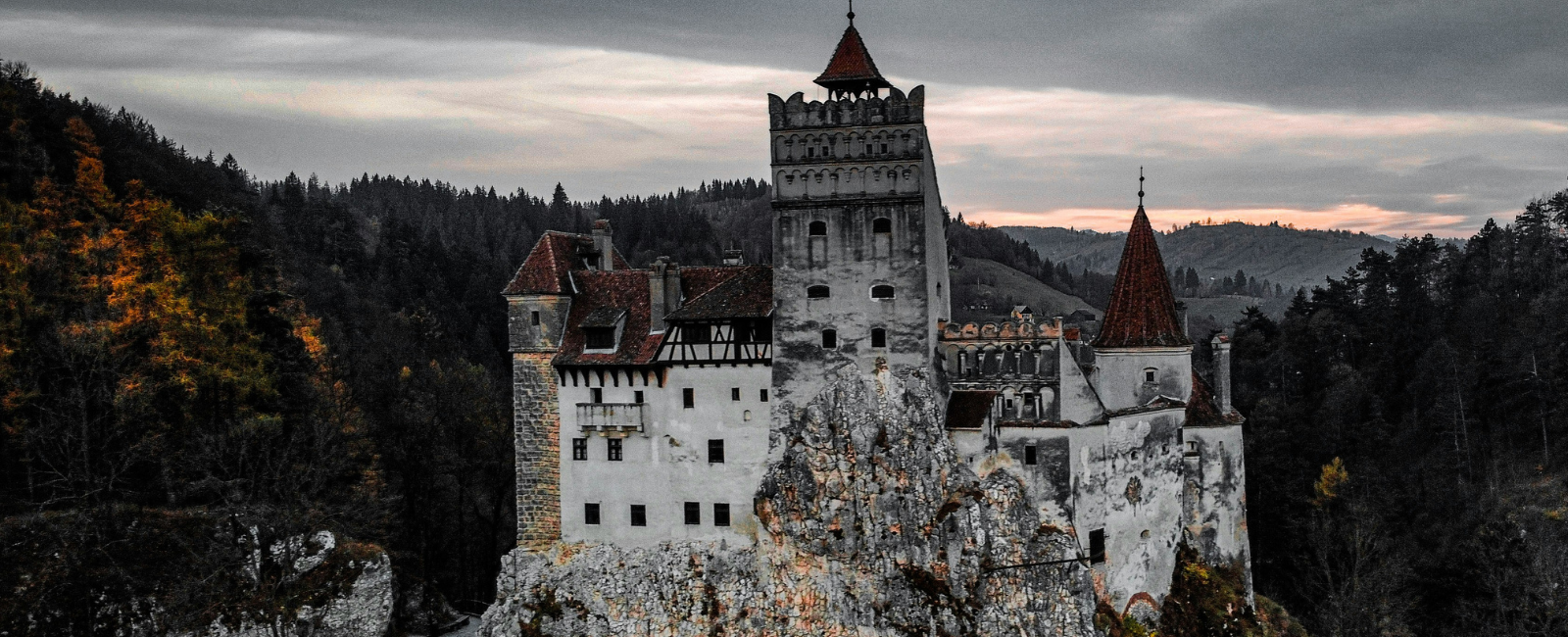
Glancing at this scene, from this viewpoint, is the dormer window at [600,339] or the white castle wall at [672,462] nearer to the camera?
the white castle wall at [672,462]

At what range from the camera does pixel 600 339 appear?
41.8 meters

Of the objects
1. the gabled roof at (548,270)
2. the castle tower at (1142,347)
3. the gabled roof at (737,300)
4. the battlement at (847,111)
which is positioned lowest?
the castle tower at (1142,347)

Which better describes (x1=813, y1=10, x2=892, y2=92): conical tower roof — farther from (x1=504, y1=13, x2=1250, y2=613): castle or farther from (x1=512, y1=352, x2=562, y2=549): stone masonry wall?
(x1=512, y1=352, x2=562, y2=549): stone masonry wall

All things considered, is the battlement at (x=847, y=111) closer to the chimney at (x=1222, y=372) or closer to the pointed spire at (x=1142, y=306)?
the pointed spire at (x=1142, y=306)

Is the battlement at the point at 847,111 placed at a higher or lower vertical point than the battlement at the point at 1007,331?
higher

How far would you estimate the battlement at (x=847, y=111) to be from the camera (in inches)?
1542

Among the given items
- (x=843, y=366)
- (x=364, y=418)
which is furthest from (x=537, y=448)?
(x=364, y=418)

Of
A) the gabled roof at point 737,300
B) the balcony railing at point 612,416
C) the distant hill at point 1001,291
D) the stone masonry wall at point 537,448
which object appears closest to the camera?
the gabled roof at point 737,300

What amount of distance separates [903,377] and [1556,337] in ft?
144

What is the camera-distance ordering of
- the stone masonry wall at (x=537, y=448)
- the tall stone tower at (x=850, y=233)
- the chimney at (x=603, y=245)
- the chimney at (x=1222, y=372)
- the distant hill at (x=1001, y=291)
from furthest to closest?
1. the distant hill at (x=1001, y=291)
2. the chimney at (x=603, y=245)
3. the chimney at (x=1222, y=372)
4. the stone masonry wall at (x=537, y=448)
5. the tall stone tower at (x=850, y=233)

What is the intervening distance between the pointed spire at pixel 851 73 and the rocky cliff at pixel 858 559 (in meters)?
11.1

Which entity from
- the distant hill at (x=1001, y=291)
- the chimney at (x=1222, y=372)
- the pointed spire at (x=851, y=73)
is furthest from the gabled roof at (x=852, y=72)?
the distant hill at (x=1001, y=291)

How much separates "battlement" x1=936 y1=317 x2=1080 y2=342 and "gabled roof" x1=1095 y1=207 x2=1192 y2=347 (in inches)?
64.5

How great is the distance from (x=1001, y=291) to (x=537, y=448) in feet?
364
